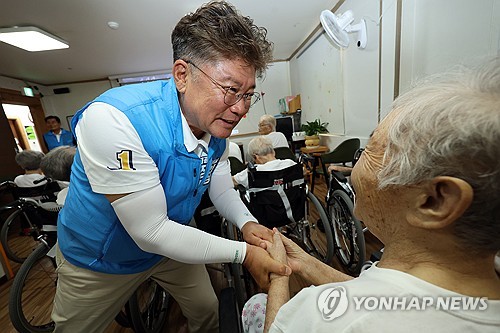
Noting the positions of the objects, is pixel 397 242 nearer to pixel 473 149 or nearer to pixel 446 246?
pixel 446 246

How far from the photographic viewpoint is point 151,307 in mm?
1461

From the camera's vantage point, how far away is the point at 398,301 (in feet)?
1.27

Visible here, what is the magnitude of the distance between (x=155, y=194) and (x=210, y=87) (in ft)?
1.21

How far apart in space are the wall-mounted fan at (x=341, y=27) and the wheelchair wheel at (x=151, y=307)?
300 cm

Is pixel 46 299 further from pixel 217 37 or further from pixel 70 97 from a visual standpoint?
pixel 70 97

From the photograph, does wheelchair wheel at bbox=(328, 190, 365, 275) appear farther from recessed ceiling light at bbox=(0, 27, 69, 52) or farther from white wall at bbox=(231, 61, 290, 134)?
white wall at bbox=(231, 61, 290, 134)

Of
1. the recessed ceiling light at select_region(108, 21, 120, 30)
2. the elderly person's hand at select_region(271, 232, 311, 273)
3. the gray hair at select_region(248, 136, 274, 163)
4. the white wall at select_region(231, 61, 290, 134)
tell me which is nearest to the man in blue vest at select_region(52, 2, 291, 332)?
the elderly person's hand at select_region(271, 232, 311, 273)

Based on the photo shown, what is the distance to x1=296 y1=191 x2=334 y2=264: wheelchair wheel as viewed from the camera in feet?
5.38

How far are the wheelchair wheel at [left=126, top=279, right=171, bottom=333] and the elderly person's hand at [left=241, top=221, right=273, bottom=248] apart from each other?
0.84 meters

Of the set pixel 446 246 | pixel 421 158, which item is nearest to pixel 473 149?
pixel 421 158

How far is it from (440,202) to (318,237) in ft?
6.51

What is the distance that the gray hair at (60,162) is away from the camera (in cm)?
150

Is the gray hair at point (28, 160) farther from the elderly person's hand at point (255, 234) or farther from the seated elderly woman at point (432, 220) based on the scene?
the seated elderly woman at point (432, 220)

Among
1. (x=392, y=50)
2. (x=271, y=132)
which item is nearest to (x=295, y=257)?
(x=392, y=50)
